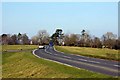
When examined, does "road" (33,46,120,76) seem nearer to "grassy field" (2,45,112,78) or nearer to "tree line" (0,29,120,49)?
"grassy field" (2,45,112,78)

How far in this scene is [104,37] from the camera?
391ft

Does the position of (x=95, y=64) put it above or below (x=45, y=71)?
above

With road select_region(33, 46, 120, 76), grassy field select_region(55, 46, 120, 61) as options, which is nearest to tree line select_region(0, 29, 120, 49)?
grassy field select_region(55, 46, 120, 61)

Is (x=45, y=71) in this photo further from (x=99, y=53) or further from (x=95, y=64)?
(x=99, y=53)

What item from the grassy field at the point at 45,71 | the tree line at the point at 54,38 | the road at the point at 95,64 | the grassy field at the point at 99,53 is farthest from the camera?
the tree line at the point at 54,38

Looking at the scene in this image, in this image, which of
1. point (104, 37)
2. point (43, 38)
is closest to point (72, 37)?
point (104, 37)

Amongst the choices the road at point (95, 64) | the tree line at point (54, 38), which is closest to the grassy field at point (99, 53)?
the road at point (95, 64)

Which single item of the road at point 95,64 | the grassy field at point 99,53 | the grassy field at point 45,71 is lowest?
the grassy field at point 45,71

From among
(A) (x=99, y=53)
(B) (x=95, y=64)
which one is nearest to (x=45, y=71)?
(B) (x=95, y=64)

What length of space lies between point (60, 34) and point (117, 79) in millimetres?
120225

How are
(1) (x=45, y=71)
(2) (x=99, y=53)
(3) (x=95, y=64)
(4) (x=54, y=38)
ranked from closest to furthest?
1. (1) (x=45, y=71)
2. (3) (x=95, y=64)
3. (2) (x=99, y=53)
4. (4) (x=54, y=38)

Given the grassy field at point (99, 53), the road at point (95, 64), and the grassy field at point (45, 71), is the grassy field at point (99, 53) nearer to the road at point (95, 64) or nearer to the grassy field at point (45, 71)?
the road at point (95, 64)

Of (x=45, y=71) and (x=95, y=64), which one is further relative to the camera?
(x=95, y=64)

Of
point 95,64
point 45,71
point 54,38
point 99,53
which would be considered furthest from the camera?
point 54,38
